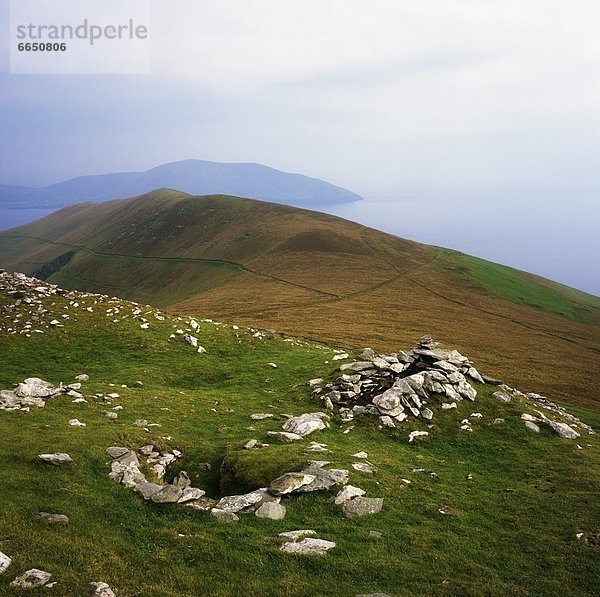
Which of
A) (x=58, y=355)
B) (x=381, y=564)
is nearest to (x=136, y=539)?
(x=381, y=564)

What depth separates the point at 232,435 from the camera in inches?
857

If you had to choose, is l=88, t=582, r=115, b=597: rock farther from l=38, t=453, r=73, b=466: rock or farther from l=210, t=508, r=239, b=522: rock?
l=38, t=453, r=73, b=466: rock

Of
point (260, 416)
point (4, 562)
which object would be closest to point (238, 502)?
point (4, 562)

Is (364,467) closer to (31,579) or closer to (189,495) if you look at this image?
(189,495)

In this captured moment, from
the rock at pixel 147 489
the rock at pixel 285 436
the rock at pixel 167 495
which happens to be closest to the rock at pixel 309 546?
the rock at pixel 167 495

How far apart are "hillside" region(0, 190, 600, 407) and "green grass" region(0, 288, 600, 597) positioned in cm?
2920

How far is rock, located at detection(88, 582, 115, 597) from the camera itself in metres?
10.4

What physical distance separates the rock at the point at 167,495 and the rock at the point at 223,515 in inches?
58.6

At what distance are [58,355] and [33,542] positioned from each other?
22139 mm

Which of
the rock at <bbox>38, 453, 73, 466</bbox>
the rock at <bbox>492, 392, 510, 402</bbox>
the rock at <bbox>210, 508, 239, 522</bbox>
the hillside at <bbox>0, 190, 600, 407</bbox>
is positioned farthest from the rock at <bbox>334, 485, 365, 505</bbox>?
the hillside at <bbox>0, 190, 600, 407</bbox>

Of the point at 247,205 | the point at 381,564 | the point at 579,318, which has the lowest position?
the point at 579,318

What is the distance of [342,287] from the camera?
9088 centimetres

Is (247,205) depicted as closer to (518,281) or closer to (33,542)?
(518,281)

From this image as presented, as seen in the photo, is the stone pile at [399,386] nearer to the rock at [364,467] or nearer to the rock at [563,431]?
the rock at [563,431]
